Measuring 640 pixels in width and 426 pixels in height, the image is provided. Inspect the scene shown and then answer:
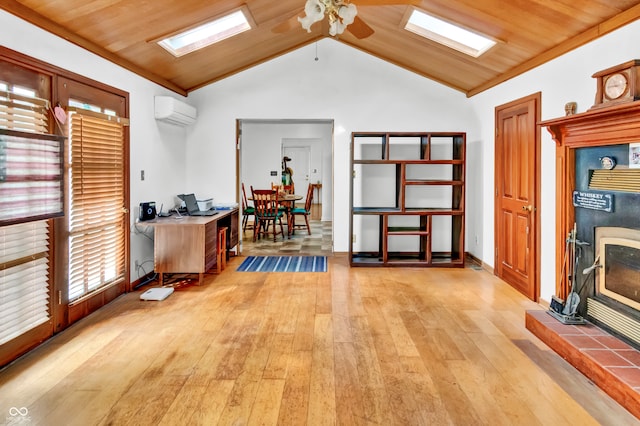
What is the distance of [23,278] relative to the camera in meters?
2.69

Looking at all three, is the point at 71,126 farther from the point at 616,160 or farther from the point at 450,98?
the point at 450,98

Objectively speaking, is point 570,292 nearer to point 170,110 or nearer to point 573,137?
point 573,137

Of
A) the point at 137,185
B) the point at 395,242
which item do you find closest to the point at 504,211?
the point at 395,242

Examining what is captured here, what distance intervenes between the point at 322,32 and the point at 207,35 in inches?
68.7

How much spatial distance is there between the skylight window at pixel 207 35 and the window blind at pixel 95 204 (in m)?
1.10

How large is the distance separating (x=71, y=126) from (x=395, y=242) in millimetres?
4282

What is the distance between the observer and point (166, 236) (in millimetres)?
4277

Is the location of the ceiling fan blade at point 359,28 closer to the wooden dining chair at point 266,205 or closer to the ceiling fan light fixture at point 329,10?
the ceiling fan light fixture at point 329,10

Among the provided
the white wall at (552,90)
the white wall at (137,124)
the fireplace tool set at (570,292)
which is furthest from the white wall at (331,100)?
the fireplace tool set at (570,292)

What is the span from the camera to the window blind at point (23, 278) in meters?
2.52

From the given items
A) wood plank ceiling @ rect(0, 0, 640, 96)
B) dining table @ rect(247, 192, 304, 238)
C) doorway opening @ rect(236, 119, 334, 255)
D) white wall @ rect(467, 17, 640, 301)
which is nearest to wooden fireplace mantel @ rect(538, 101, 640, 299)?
white wall @ rect(467, 17, 640, 301)

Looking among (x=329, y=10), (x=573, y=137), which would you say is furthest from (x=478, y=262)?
(x=329, y=10)

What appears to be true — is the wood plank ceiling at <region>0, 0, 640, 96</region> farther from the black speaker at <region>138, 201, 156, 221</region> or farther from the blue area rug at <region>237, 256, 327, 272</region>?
the blue area rug at <region>237, 256, 327, 272</region>

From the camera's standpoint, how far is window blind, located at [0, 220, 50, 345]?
8.27 feet
